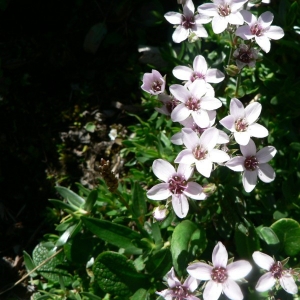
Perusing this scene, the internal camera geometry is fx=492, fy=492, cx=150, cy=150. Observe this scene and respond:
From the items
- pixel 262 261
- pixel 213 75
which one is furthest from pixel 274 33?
pixel 262 261

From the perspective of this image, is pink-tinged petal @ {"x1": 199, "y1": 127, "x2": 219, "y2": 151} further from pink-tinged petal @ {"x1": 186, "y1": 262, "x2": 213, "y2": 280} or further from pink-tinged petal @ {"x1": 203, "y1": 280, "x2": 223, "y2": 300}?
pink-tinged petal @ {"x1": 203, "y1": 280, "x2": 223, "y2": 300}

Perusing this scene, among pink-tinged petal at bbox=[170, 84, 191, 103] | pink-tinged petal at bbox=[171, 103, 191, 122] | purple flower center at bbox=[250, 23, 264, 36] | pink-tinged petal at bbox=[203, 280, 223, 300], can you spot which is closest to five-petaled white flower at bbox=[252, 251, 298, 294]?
pink-tinged petal at bbox=[203, 280, 223, 300]

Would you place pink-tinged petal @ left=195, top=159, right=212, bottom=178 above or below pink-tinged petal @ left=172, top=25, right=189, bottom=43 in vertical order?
below

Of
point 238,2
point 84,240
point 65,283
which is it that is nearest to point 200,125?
point 238,2

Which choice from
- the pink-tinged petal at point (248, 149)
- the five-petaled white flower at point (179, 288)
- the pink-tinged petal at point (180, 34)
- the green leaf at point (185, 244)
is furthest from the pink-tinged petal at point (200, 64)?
the five-petaled white flower at point (179, 288)

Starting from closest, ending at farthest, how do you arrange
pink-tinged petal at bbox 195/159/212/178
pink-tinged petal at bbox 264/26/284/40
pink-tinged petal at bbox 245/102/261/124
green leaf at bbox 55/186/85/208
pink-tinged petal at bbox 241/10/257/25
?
1. pink-tinged petal at bbox 195/159/212/178
2. pink-tinged petal at bbox 245/102/261/124
3. pink-tinged petal at bbox 241/10/257/25
4. pink-tinged petal at bbox 264/26/284/40
5. green leaf at bbox 55/186/85/208

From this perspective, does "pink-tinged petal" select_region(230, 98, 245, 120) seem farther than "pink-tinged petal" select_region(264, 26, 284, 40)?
No

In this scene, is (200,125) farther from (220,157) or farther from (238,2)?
(238,2)

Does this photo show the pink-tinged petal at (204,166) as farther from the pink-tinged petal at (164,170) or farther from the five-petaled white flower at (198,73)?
the five-petaled white flower at (198,73)
